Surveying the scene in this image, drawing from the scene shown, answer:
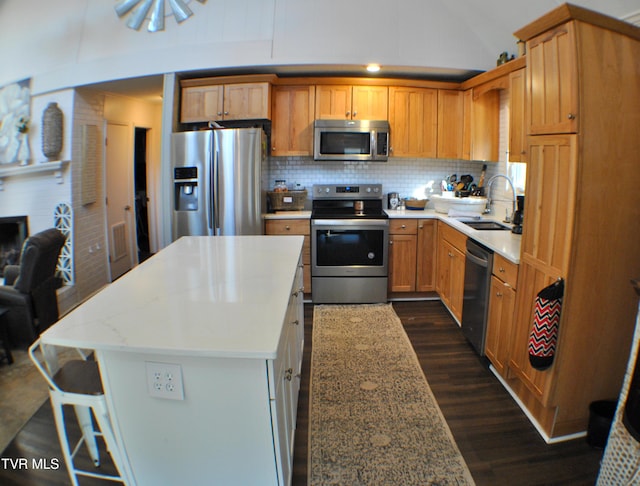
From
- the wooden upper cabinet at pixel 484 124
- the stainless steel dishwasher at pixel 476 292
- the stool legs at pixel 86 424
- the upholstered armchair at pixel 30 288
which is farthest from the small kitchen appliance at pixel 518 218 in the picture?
the upholstered armchair at pixel 30 288

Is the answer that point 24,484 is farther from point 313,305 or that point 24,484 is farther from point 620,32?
point 620,32

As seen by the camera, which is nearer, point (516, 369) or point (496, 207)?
point (516, 369)

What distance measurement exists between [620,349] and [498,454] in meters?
0.85

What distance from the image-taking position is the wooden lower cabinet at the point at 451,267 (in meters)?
3.27

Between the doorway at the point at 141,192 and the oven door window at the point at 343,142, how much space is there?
122 inches

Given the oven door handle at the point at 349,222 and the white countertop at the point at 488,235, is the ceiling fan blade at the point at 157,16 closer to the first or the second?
the oven door handle at the point at 349,222

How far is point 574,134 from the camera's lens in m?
→ 1.79

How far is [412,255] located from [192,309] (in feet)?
9.43

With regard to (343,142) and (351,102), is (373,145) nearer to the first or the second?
(343,142)

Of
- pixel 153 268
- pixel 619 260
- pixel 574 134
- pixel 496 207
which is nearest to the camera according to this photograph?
pixel 574 134

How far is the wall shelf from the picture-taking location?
2748 millimetres

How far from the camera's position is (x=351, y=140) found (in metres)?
3.93

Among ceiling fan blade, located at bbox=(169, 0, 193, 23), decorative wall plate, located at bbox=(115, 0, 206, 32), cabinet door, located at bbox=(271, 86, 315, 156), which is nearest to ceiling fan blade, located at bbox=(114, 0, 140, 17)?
decorative wall plate, located at bbox=(115, 0, 206, 32)

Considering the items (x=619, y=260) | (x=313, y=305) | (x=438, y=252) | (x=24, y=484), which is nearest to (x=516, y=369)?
(x=619, y=260)
